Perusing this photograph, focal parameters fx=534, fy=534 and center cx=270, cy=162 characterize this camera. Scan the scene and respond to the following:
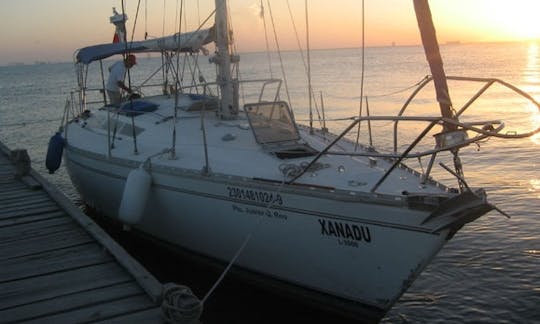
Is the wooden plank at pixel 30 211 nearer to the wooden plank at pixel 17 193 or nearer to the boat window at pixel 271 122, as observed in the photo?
the wooden plank at pixel 17 193

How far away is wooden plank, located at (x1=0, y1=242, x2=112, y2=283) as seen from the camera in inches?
278

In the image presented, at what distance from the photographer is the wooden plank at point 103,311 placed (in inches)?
226

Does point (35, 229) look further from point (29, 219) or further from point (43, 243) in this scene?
point (43, 243)

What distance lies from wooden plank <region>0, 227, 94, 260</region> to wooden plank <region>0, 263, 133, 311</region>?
3.43 ft

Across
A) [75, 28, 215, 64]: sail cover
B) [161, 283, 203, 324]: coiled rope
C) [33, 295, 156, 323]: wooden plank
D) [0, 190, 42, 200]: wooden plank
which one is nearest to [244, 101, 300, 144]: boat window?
[75, 28, 215, 64]: sail cover

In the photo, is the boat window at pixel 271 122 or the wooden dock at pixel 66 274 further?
the boat window at pixel 271 122

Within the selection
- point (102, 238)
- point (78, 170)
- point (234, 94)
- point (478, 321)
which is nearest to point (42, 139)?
point (78, 170)

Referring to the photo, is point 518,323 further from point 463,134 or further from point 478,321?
point 463,134

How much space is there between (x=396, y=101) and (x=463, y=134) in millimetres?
30112

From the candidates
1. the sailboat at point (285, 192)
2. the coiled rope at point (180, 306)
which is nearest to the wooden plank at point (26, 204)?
the sailboat at point (285, 192)

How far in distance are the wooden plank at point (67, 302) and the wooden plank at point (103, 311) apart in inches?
3.4

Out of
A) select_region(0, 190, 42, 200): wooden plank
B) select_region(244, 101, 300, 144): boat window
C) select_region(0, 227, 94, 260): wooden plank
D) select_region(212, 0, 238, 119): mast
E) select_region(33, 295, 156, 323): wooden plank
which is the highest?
select_region(212, 0, 238, 119): mast

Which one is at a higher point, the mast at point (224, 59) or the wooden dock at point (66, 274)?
the mast at point (224, 59)

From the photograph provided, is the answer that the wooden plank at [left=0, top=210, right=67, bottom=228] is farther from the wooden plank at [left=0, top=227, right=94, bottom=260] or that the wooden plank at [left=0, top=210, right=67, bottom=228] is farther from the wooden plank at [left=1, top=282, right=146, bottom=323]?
the wooden plank at [left=1, top=282, right=146, bottom=323]
